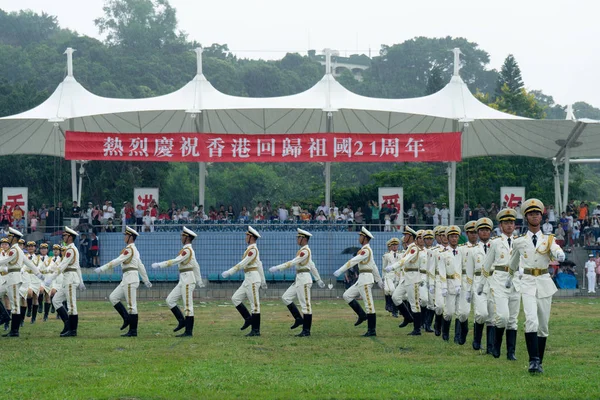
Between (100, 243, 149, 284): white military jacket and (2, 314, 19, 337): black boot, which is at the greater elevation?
(100, 243, 149, 284): white military jacket

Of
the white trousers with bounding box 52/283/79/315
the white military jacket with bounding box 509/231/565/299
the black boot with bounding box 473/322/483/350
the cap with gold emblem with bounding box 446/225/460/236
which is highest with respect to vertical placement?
the cap with gold emblem with bounding box 446/225/460/236

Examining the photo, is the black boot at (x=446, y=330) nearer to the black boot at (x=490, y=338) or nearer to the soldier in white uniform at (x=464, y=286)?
the soldier in white uniform at (x=464, y=286)

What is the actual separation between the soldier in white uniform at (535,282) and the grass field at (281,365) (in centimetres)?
45

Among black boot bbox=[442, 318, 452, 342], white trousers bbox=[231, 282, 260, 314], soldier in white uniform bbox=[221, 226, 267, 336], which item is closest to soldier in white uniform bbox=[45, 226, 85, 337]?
soldier in white uniform bbox=[221, 226, 267, 336]

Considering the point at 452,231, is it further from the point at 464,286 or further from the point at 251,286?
the point at 251,286

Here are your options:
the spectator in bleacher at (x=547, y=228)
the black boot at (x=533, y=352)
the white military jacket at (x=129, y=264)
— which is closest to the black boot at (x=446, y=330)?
the black boot at (x=533, y=352)

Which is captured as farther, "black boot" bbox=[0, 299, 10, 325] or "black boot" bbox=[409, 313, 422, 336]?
"black boot" bbox=[0, 299, 10, 325]

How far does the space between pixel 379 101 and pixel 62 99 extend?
12961 millimetres

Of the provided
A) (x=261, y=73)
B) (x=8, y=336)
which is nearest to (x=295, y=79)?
(x=261, y=73)

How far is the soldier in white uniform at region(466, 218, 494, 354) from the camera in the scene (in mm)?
15782

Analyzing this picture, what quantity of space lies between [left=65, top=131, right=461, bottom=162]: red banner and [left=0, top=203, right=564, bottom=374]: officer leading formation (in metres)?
12.4

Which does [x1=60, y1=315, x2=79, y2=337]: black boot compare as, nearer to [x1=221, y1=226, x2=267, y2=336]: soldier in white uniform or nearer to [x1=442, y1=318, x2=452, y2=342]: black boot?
[x1=221, y1=226, x2=267, y2=336]: soldier in white uniform

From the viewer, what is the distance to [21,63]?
3585 inches

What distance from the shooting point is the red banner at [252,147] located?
35.2 m
